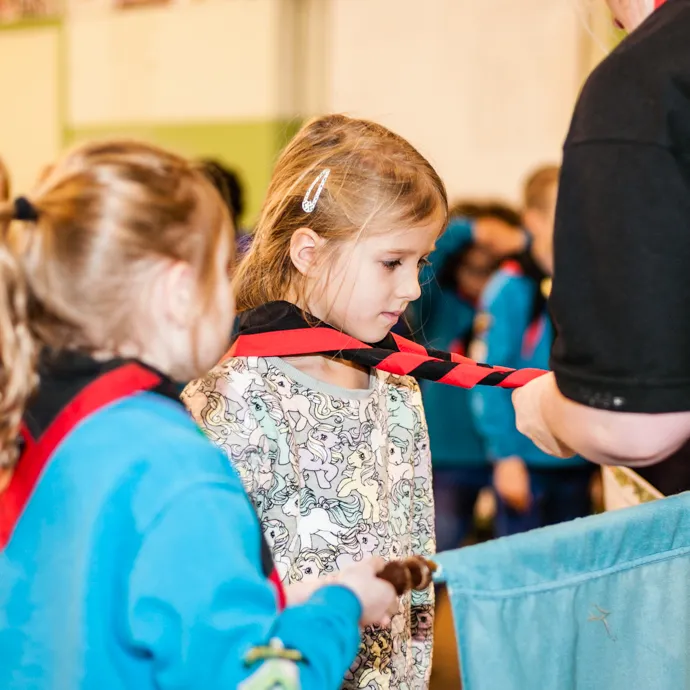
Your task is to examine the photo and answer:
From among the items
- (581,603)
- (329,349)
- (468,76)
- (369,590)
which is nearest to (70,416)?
(369,590)

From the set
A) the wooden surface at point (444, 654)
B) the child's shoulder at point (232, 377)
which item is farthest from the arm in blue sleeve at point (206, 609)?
the wooden surface at point (444, 654)

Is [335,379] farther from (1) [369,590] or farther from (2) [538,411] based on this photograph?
(1) [369,590]

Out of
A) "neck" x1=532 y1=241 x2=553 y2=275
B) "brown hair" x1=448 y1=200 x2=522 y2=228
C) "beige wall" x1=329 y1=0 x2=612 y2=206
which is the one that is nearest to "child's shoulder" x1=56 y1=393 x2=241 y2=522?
"neck" x1=532 y1=241 x2=553 y2=275

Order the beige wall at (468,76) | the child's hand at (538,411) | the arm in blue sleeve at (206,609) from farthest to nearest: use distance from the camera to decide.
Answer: the beige wall at (468,76) → the child's hand at (538,411) → the arm in blue sleeve at (206,609)

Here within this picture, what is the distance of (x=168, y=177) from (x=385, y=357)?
51cm

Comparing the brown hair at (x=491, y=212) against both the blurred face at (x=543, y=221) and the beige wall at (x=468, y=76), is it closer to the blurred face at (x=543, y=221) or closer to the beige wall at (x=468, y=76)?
the blurred face at (x=543, y=221)

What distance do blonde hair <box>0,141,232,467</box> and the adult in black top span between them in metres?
0.39

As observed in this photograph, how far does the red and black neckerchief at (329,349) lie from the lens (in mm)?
1373

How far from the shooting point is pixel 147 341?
3.20 ft

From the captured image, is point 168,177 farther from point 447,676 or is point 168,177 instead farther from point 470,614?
point 447,676

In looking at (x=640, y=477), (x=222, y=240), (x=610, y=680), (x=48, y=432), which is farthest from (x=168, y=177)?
(x=640, y=477)

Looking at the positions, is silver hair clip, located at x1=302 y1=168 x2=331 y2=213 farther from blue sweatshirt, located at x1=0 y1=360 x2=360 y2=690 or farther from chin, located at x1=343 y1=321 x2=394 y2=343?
blue sweatshirt, located at x1=0 y1=360 x2=360 y2=690

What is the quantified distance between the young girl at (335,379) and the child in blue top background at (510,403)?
1.69 meters

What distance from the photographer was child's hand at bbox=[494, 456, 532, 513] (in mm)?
3141
